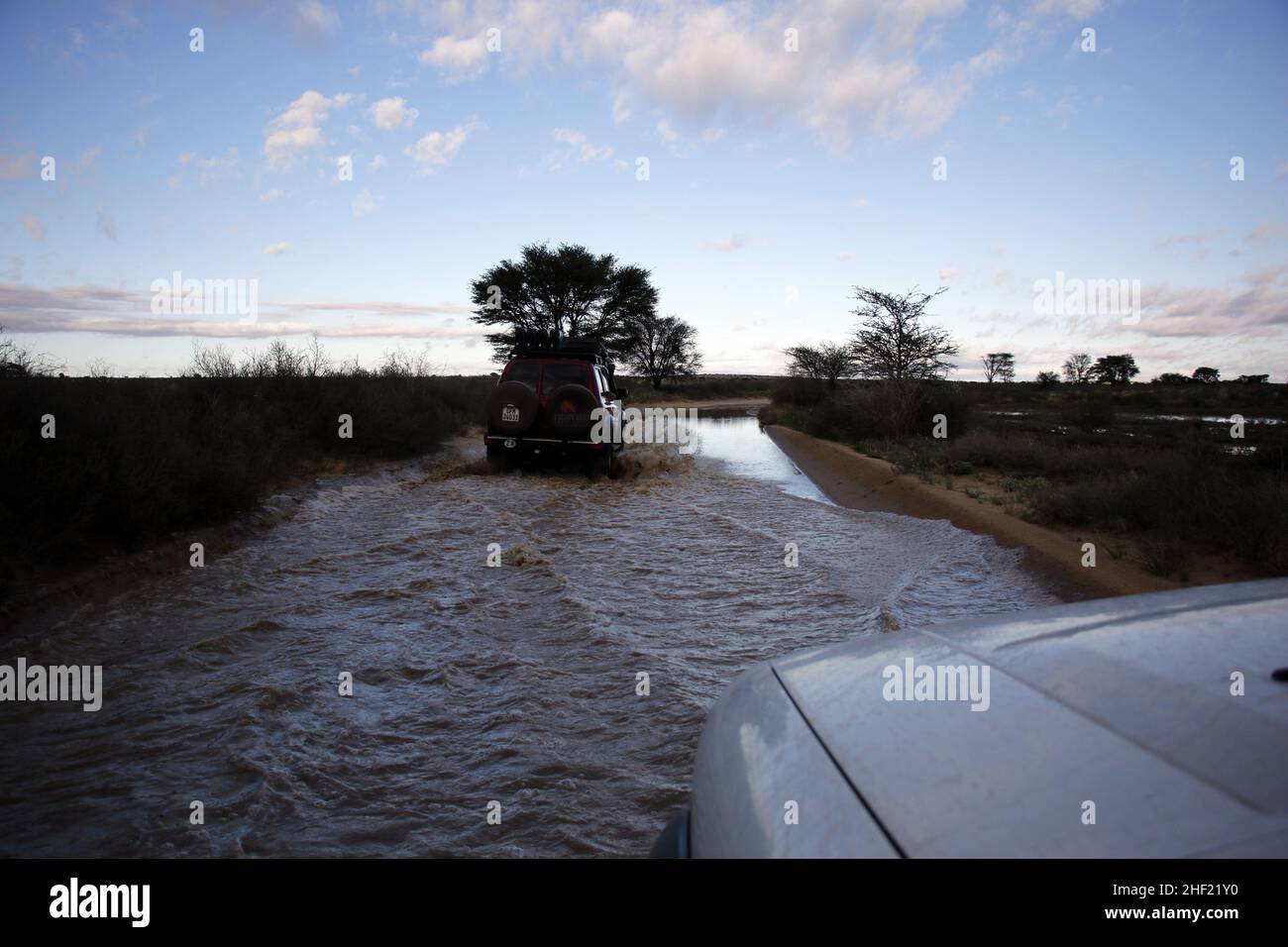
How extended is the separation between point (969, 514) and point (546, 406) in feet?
23.1

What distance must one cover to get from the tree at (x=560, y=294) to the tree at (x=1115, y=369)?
45088 millimetres

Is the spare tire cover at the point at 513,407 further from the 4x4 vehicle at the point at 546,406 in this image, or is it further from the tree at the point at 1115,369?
the tree at the point at 1115,369

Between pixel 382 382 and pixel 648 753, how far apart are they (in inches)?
676

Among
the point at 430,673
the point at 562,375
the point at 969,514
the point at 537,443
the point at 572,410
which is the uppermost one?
the point at 562,375

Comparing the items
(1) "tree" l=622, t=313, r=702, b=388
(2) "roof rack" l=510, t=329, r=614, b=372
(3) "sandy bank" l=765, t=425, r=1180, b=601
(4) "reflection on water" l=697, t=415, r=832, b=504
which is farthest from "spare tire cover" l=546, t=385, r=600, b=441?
(1) "tree" l=622, t=313, r=702, b=388

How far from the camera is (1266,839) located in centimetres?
96

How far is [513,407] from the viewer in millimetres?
12898

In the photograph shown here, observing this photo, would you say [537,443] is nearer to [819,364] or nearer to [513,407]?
[513,407]

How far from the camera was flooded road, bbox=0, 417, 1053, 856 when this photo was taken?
3.25 meters

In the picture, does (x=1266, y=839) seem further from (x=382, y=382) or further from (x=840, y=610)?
(x=382, y=382)

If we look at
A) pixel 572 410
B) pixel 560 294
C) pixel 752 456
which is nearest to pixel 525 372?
pixel 572 410

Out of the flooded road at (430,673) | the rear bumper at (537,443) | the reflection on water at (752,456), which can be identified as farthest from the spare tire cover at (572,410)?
the reflection on water at (752,456)

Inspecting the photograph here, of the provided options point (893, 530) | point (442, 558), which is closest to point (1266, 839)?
point (442, 558)
